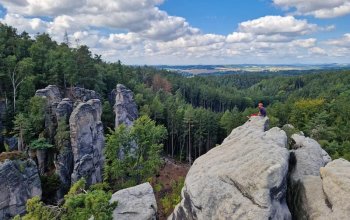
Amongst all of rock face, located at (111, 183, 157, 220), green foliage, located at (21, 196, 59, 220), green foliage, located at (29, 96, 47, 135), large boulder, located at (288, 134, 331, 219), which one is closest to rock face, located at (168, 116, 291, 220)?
large boulder, located at (288, 134, 331, 219)

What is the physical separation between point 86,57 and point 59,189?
34.5 m

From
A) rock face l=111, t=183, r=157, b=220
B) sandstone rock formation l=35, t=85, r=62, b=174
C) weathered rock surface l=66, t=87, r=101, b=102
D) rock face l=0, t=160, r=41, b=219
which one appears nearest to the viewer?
rock face l=111, t=183, r=157, b=220

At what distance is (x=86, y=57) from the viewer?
7031 centimetres

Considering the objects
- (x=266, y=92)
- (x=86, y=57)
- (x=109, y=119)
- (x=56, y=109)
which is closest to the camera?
(x=56, y=109)

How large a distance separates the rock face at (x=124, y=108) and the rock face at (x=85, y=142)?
1344 centimetres

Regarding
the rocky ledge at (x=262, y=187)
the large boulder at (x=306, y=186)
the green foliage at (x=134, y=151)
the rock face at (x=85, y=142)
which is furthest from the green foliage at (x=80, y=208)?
the rock face at (x=85, y=142)

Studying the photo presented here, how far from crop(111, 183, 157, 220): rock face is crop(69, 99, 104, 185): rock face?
991 inches

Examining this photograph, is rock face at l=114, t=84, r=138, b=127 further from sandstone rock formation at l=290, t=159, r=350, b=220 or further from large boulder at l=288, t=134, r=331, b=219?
sandstone rock formation at l=290, t=159, r=350, b=220

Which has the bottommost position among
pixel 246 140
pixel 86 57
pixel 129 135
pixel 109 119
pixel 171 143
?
pixel 171 143

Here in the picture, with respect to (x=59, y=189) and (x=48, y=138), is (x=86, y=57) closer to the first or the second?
(x=48, y=138)

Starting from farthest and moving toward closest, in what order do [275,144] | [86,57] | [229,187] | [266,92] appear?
[266,92]
[86,57]
[275,144]
[229,187]

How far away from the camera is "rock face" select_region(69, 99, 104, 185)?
45656 millimetres

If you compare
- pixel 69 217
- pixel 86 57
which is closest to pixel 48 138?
pixel 86 57

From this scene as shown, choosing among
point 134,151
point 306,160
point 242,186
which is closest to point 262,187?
point 242,186
